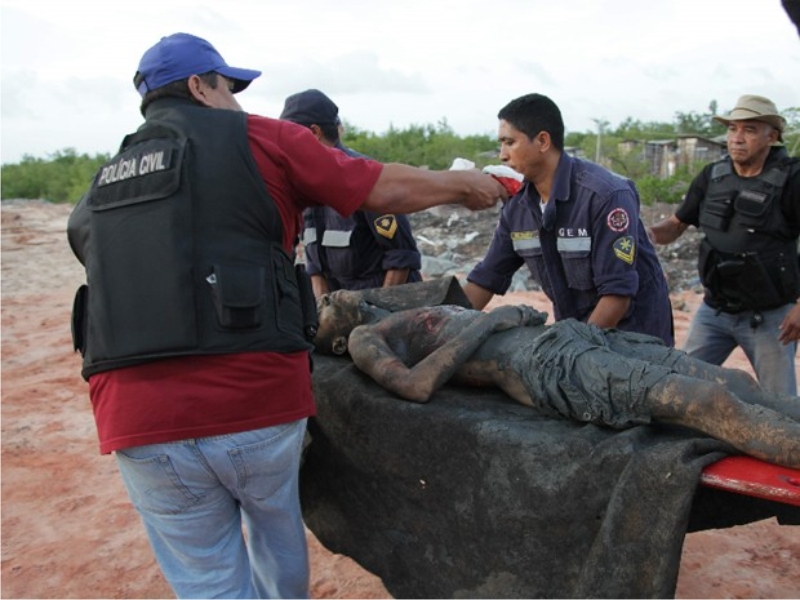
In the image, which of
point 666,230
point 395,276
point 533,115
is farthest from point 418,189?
point 666,230

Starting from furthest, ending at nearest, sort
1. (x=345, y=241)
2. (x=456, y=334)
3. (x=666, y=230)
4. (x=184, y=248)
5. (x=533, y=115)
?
1. (x=666, y=230)
2. (x=345, y=241)
3. (x=533, y=115)
4. (x=456, y=334)
5. (x=184, y=248)

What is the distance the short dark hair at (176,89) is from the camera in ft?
6.86

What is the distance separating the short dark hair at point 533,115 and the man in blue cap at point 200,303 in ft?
4.08

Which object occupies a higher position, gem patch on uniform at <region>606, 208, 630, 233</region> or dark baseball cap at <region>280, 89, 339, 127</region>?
dark baseball cap at <region>280, 89, 339, 127</region>

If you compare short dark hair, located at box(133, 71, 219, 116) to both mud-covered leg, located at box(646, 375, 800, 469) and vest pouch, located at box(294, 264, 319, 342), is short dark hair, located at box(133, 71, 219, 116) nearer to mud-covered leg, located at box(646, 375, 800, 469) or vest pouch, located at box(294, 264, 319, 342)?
vest pouch, located at box(294, 264, 319, 342)

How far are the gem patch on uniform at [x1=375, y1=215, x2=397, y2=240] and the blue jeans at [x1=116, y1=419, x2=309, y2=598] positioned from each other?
1.71 meters

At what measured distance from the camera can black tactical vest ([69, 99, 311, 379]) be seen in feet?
6.20

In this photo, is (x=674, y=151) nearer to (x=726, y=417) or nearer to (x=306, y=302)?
(x=726, y=417)

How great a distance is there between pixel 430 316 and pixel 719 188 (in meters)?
1.74

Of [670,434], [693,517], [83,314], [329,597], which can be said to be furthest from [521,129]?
[329,597]

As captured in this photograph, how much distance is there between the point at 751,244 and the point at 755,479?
198 cm

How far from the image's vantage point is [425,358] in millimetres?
2811

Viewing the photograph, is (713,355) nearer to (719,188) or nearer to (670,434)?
(719,188)

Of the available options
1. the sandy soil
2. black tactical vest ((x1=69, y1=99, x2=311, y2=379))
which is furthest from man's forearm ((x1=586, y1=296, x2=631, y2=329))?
black tactical vest ((x1=69, y1=99, x2=311, y2=379))
